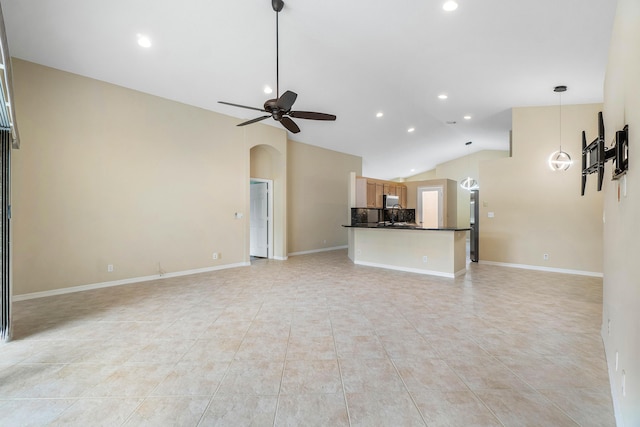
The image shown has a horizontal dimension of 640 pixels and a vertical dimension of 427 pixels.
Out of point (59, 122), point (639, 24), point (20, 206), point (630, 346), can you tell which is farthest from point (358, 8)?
point (20, 206)

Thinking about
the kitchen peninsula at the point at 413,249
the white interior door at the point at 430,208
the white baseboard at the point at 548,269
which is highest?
the white interior door at the point at 430,208

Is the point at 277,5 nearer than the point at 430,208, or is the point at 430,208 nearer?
the point at 277,5

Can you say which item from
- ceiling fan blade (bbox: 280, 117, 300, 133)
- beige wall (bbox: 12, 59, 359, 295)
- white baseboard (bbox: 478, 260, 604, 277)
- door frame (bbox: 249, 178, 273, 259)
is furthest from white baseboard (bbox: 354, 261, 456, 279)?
ceiling fan blade (bbox: 280, 117, 300, 133)

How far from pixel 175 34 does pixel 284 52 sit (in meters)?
1.40

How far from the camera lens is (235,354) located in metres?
2.52

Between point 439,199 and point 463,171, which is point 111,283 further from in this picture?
point 463,171

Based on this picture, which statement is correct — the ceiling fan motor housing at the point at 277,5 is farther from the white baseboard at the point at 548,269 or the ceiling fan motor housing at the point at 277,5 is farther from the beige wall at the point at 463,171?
the beige wall at the point at 463,171

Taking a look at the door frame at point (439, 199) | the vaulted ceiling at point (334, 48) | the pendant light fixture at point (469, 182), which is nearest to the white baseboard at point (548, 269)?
the vaulted ceiling at point (334, 48)

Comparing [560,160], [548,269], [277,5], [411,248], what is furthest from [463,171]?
[277,5]

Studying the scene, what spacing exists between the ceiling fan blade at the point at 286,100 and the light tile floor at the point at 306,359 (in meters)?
2.37

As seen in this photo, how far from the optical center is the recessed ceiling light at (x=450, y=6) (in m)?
3.08

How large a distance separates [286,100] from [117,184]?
10.9ft

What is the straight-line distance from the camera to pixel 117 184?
15.5ft

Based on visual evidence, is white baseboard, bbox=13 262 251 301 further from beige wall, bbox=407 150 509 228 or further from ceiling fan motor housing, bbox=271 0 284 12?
beige wall, bbox=407 150 509 228
